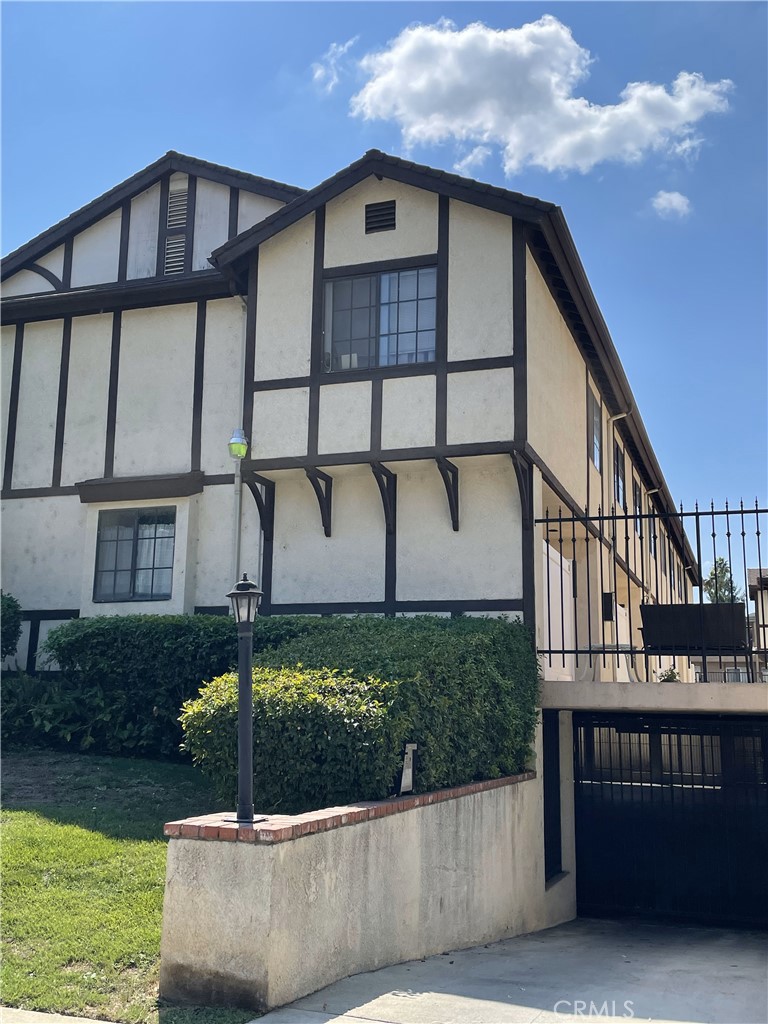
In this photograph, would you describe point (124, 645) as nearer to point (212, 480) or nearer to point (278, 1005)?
point (212, 480)

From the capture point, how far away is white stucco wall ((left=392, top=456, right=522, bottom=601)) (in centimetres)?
1188

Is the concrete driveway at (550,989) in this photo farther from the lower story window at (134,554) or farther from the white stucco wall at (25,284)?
the white stucco wall at (25,284)

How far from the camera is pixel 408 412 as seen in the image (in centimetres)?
1206

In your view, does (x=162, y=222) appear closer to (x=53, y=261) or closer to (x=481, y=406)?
(x=53, y=261)

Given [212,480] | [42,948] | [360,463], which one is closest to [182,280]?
[212,480]

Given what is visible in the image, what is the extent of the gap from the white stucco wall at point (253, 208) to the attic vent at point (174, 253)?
94cm

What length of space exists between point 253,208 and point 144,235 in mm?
1793

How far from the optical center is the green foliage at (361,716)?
749 centimetres

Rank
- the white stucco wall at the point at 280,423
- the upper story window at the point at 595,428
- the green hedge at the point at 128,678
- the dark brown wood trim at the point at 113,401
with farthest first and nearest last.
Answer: the upper story window at the point at 595,428 → the dark brown wood trim at the point at 113,401 → the white stucco wall at the point at 280,423 → the green hedge at the point at 128,678

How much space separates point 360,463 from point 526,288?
2925 mm

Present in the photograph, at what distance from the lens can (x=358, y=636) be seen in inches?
388

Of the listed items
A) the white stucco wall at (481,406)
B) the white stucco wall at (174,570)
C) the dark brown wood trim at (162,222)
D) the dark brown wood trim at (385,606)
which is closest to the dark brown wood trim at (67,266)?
the dark brown wood trim at (162,222)

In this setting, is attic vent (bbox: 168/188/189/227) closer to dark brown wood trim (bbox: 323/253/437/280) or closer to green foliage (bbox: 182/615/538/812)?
dark brown wood trim (bbox: 323/253/437/280)

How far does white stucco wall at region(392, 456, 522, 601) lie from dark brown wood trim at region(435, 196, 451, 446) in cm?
55
